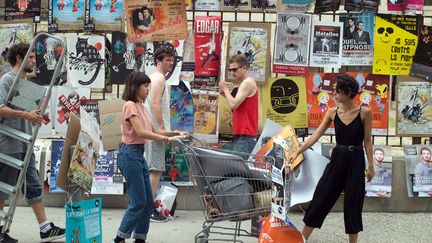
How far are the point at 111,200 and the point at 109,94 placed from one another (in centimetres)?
122

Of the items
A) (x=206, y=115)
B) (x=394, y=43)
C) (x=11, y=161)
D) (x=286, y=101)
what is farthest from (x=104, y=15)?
(x=394, y=43)

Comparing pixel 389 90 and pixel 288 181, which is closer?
pixel 288 181

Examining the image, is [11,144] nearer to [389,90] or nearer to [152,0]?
[152,0]

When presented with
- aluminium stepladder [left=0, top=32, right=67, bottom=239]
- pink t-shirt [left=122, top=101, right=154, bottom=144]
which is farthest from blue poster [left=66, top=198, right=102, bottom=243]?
pink t-shirt [left=122, top=101, right=154, bottom=144]

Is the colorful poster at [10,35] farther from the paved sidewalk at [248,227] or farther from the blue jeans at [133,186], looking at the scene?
the blue jeans at [133,186]

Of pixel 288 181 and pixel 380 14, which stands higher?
pixel 380 14

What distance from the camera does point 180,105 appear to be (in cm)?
815

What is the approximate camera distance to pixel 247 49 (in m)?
8.21

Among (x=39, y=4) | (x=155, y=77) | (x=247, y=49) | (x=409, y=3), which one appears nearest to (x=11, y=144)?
(x=155, y=77)

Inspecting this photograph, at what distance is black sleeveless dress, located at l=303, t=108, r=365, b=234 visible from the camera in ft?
21.5

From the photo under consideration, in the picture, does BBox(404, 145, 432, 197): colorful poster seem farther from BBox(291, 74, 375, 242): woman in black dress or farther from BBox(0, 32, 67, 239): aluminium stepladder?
BBox(0, 32, 67, 239): aluminium stepladder

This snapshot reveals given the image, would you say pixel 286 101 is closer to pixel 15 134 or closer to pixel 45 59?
pixel 45 59

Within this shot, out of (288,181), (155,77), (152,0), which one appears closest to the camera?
(288,181)

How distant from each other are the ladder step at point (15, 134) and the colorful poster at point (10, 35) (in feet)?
7.30
